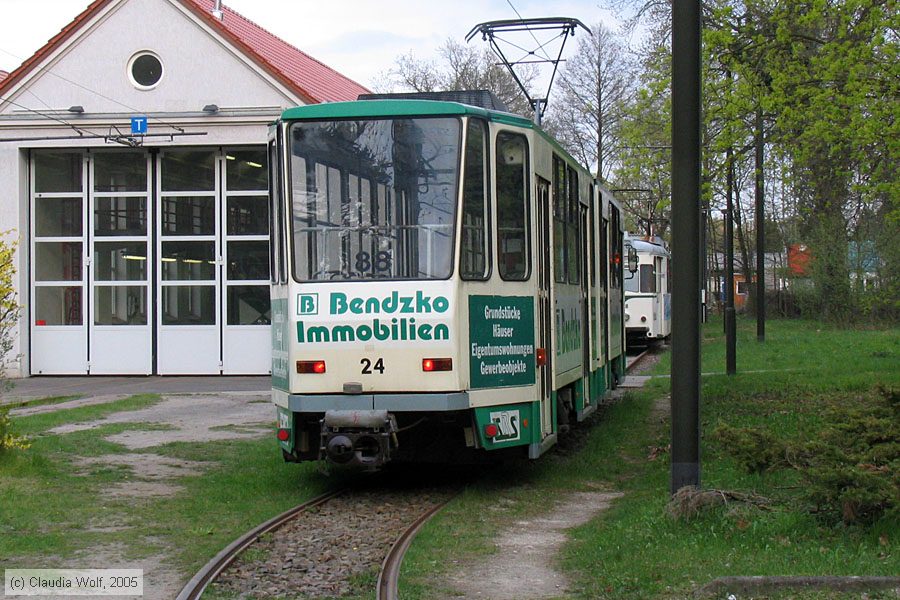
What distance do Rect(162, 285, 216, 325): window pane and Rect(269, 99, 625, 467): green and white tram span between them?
14.4m

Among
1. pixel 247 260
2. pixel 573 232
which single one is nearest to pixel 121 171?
pixel 247 260

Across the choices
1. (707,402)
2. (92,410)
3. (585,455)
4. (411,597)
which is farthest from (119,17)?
(411,597)

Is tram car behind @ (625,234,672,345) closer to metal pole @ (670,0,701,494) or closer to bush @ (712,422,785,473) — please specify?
metal pole @ (670,0,701,494)

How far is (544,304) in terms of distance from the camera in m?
10.9

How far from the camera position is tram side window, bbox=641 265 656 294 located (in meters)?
34.4

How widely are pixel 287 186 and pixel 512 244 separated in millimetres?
1984

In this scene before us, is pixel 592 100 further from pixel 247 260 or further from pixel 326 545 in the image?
pixel 326 545

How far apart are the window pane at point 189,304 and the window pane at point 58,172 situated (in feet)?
9.77

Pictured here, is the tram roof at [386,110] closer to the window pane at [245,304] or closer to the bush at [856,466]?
the bush at [856,466]

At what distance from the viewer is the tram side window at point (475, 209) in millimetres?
9820

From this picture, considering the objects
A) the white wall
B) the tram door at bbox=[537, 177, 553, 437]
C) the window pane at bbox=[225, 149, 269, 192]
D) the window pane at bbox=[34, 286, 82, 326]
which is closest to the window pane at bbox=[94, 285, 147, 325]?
the window pane at bbox=[34, 286, 82, 326]

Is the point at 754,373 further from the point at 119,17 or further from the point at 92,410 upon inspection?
the point at 119,17

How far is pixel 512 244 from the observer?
1027cm

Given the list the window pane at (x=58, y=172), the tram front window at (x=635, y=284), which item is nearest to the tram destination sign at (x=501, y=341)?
the window pane at (x=58, y=172)
